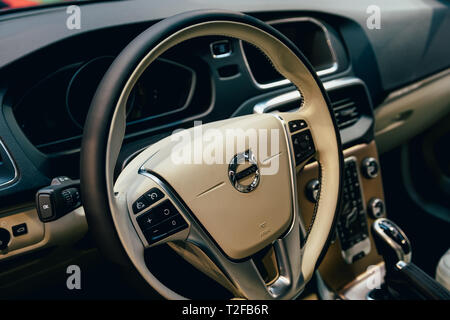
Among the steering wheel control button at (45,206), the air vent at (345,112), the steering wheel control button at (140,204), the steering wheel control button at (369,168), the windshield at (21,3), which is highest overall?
the windshield at (21,3)

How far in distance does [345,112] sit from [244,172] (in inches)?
26.5

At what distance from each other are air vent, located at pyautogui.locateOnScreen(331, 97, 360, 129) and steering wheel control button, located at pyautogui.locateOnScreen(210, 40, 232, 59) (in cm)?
39

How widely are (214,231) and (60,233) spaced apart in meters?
0.39

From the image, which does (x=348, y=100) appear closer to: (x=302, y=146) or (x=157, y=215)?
(x=302, y=146)

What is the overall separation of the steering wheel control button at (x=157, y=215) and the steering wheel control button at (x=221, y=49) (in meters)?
0.56

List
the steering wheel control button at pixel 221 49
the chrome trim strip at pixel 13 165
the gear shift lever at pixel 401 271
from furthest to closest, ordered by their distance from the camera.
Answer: the steering wheel control button at pixel 221 49 < the gear shift lever at pixel 401 271 < the chrome trim strip at pixel 13 165

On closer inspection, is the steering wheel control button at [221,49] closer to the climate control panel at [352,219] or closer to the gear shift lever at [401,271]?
the climate control panel at [352,219]

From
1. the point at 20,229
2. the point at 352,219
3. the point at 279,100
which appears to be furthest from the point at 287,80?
the point at 20,229

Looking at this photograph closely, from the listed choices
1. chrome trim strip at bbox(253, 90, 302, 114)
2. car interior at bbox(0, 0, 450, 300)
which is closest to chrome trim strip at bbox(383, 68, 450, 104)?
car interior at bbox(0, 0, 450, 300)

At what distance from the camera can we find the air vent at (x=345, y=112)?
1463 millimetres

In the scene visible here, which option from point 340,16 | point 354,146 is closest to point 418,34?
point 340,16

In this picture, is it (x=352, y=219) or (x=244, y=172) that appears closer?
(x=244, y=172)

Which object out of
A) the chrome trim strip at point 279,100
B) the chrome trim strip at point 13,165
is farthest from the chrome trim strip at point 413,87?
the chrome trim strip at point 13,165

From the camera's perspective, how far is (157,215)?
83cm
